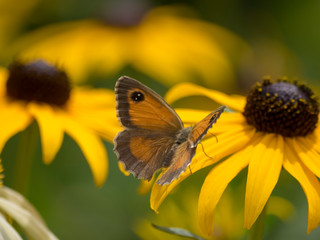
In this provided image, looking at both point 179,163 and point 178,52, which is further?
point 178,52

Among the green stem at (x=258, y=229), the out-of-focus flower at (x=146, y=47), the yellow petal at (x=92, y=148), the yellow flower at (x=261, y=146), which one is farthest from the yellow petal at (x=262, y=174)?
the out-of-focus flower at (x=146, y=47)

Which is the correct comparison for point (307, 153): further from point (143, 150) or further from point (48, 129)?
point (48, 129)

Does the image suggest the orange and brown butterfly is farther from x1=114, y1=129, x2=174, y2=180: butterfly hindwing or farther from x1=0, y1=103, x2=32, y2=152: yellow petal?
x1=0, y1=103, x2=32, y2=152: yellow petal

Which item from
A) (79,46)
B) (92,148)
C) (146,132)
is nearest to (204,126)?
(146,132)

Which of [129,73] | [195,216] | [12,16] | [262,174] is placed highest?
[262,174]

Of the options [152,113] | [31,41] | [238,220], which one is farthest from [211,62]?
[152,113]

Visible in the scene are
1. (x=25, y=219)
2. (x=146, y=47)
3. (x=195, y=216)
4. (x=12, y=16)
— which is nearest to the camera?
(x=25, y=219)

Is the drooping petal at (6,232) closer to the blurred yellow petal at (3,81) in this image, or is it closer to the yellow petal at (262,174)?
the yellow petal at (262,174)
